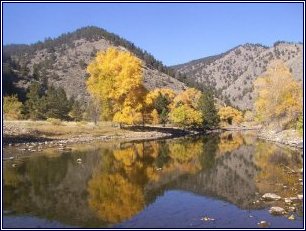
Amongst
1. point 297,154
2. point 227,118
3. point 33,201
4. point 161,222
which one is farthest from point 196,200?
point 227,118

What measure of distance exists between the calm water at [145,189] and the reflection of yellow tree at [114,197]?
51mm

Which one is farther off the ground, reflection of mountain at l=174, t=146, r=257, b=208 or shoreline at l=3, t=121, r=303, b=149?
shoreline at l=3, t=121, r=303, b=149

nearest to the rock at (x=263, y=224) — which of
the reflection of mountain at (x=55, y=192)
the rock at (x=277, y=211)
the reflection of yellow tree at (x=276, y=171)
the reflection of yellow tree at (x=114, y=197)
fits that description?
the rock at (x=277, y=211)

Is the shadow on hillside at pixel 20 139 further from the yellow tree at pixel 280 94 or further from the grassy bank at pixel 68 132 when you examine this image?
the yellow tree at pixel 280 94

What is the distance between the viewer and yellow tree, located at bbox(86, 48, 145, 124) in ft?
229

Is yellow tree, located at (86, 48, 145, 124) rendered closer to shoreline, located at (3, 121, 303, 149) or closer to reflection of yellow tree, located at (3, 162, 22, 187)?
shoreline, located at (3, 121, 303, 149)

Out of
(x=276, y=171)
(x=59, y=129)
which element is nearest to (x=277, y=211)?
(x=276, y=171)

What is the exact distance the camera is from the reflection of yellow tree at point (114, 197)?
21.8 m

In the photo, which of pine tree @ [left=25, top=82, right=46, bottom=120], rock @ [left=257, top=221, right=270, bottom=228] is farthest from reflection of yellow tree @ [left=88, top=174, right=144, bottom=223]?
pine tree @ [left=25, top=82, right=46, bottom=120]

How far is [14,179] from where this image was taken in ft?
96.9

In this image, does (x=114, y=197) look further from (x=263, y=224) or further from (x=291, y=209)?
(x=291, y=209)

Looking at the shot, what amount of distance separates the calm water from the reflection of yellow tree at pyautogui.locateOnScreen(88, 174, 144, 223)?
2.0 inches

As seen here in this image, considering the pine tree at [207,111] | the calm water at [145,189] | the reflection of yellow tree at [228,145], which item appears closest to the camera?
the calm water at [145,189]

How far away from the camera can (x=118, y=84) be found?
69812 millimetres
